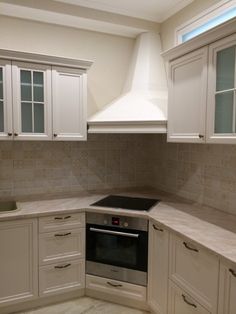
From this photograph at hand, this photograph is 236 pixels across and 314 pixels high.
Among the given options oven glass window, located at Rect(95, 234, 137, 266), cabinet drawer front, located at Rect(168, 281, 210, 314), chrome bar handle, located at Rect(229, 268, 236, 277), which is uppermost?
chrome bar handle, located at Rect(229, 268, 236, 277)

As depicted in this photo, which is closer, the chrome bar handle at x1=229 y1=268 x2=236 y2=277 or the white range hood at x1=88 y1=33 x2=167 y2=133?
the chrome bar handle at x1=229 y1=268 x2=236 y2=277

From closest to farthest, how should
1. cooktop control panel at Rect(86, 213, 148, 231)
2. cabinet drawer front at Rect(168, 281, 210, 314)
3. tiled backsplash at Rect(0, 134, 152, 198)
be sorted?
cabinet drawer front at Rect(168, 281, 210, 314) < cooktop control panel at Rect(86, 213, 148, 231) < tiled backsplash at Rect(0, 134, 152, 198)

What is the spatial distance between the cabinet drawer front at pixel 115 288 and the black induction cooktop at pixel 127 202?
676mm

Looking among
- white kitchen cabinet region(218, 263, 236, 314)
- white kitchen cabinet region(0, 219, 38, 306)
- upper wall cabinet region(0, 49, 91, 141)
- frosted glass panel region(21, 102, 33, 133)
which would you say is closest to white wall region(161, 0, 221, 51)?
upper wall cabinet region(0, 49, 91, 141)

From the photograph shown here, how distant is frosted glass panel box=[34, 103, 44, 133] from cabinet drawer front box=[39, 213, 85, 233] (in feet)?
2.65

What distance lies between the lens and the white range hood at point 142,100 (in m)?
2.38

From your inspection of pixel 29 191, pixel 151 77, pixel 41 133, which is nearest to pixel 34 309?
pixel 29 191

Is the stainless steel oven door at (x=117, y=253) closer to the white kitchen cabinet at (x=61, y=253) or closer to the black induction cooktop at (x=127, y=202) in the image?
the white kitchen cabinet at (x=61, y=253)

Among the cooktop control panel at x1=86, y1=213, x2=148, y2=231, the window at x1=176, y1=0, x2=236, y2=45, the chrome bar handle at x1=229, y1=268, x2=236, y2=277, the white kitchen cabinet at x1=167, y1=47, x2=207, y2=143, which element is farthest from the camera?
the cooktop control panel at x1=86, y1=213, x2=148, y2=231

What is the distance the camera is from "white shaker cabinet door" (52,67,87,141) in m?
2.47

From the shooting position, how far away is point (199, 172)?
8.36 ft

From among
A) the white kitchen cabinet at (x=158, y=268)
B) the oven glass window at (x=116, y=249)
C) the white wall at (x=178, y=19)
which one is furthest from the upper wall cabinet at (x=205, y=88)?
the oven glass window at (x=116, y=249)

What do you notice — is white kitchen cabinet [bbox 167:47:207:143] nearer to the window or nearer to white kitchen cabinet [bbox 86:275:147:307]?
the window

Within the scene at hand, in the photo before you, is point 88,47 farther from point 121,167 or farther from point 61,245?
point 61,245
